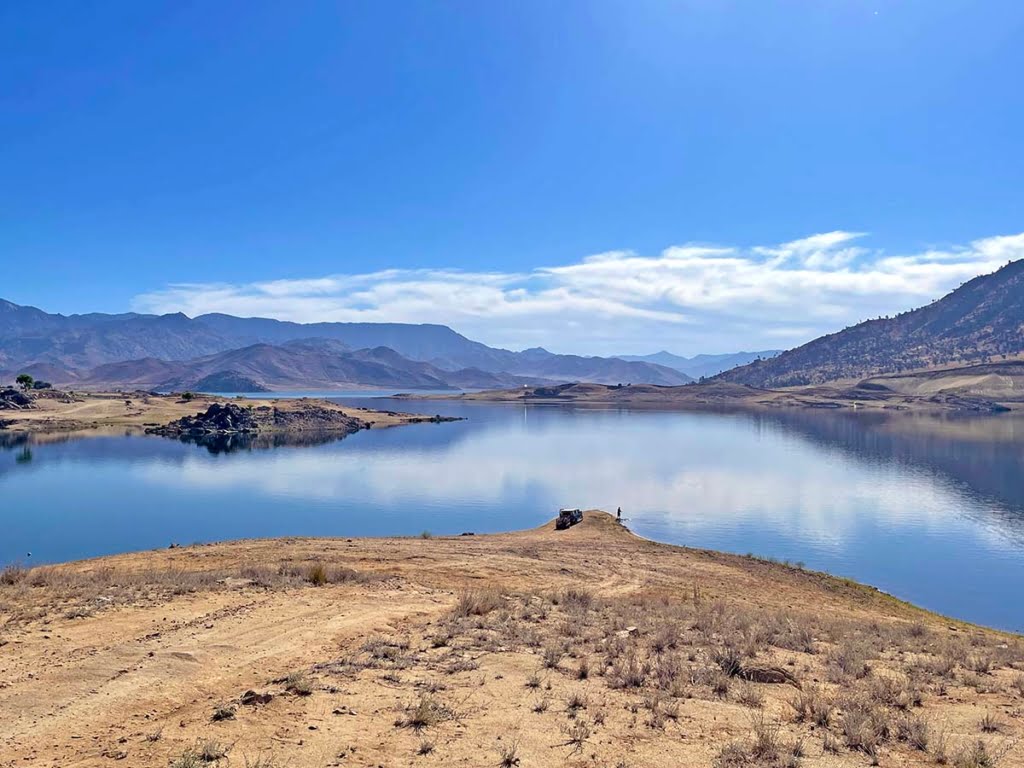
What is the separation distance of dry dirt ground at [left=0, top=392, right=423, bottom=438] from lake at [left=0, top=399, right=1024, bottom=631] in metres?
16.7

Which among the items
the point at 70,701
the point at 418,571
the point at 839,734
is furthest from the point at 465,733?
the point at 418,571

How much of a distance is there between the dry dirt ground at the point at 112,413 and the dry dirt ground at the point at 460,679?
328 feet

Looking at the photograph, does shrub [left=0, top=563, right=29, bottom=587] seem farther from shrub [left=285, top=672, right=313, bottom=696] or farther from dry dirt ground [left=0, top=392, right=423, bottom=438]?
dry dirt ground [left=0, top=392, right=423, bottom=438]

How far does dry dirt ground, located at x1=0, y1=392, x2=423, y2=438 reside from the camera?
106m

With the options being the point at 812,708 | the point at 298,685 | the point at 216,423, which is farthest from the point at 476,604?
the point at 216,423

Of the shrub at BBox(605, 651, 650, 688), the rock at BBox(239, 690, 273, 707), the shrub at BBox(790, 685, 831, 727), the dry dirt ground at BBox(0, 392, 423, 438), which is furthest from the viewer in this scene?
the dry dirt ground at BBox(0, 392, 423, 438)

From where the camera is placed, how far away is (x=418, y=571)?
2367 centimetres

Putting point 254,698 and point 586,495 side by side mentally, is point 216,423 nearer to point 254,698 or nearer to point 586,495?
point 586,495

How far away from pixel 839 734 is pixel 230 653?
33.2ft

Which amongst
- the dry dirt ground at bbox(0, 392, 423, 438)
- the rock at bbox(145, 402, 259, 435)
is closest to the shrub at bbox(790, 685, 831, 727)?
the rock at bbox(145, 402, 259, 435)

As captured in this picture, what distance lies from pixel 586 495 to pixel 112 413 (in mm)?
101963

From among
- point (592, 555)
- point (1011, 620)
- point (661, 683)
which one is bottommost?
point (1011, 620)

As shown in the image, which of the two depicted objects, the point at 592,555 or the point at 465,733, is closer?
the point at 465,733

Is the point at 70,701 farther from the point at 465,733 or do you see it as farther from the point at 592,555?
the point at 592,555
